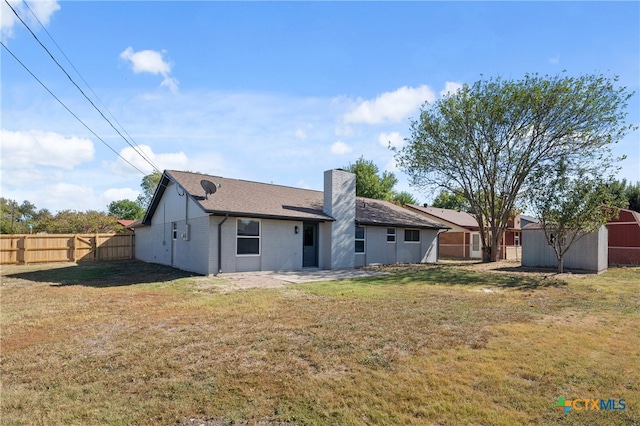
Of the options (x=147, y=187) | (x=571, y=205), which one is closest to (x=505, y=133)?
(x=571, y=205)

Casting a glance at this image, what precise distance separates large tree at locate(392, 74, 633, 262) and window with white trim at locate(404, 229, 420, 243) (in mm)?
3073

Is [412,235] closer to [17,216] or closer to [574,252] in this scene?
[574,252]

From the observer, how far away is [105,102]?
530 inches

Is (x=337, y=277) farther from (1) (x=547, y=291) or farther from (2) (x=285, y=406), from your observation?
(2) (x=285, y=406)

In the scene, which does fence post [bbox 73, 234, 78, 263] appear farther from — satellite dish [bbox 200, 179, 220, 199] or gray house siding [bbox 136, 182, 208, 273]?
satellite dish [bbox 200, 179, 220, 199]

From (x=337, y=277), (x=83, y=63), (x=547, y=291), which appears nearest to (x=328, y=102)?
(x=337, y=277)

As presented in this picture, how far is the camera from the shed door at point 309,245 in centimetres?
1609

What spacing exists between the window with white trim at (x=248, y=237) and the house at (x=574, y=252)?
14210 mm

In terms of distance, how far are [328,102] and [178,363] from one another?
1214 cm

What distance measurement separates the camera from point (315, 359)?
14.8 feet

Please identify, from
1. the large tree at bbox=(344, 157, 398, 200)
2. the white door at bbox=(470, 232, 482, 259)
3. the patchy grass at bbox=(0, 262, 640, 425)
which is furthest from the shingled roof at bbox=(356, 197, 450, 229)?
the large tree at bbox=(344, 157, 398, 200)

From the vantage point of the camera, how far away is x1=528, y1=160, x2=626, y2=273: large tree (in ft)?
45.1

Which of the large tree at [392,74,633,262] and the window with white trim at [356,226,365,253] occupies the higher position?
the large tree at [392,74,633,262]

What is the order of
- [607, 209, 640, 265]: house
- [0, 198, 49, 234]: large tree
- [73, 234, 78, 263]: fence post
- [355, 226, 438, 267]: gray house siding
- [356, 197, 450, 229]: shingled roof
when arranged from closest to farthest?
1. [356, 197, 450, 229]: shingled roof
2. [355, 226, 438, 267]: gray house siding
3. [73, 234, 78, 263]: fence post
4. [607, 209, 640, 265]: house
5. [0, 198, 49, 234]: large tree
